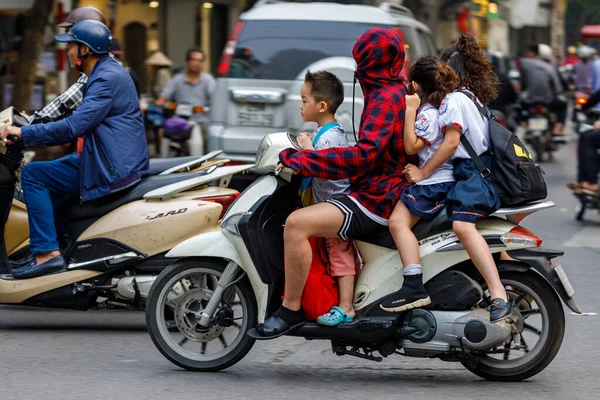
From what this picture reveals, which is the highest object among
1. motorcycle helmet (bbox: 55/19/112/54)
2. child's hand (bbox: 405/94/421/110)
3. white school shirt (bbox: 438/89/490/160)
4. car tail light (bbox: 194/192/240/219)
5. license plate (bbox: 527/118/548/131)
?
motorcycle helmet (bbox: 55/19/112/54)

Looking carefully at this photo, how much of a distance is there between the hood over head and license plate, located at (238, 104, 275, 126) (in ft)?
20.4

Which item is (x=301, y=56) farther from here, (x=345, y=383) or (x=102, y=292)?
(x=345, y=383)

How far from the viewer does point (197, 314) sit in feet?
19.2

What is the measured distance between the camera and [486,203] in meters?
5.46

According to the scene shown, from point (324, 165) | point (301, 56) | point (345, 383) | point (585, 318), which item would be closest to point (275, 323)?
point (345, 383)

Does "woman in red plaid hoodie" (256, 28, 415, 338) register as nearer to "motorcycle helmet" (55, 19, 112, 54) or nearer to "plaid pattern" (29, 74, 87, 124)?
"motorcycle helmet" (55, 19, 112, 54)

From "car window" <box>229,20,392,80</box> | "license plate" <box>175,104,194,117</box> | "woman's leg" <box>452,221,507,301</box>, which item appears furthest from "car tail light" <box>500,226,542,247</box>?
"license plate" <box>175,104,194,117</box>

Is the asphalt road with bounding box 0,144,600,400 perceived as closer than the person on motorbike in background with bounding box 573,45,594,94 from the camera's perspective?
Yes

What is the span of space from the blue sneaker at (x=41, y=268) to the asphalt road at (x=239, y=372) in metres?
0.38

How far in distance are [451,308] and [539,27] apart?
5653 centimetres

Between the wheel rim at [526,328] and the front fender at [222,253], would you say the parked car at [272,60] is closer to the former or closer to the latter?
the front fender at [222,253]

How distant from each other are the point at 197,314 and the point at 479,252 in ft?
4.78

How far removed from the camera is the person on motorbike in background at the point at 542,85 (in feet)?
62.3

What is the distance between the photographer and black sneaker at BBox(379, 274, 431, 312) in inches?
216
